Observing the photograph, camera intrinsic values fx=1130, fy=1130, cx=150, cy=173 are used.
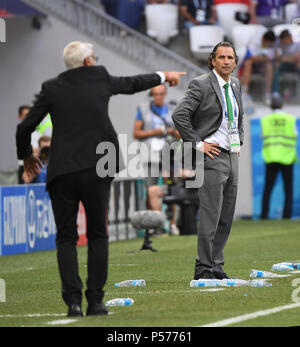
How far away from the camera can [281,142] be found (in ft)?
69.8

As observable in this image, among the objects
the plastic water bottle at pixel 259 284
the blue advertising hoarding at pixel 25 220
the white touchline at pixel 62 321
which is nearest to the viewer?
the white touchline at pixel 62 321

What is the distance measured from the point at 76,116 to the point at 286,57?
14.4m

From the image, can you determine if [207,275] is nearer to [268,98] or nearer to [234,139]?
[234,139]

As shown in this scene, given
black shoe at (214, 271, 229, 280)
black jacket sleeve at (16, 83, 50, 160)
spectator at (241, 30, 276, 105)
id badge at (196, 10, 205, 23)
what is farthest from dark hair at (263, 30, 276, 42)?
black jacket sleeve at (16, 83, 50, 160)

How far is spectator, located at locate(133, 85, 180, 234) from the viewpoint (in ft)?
56.7

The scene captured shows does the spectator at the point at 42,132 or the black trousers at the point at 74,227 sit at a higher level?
the spectator at the point at 42,132

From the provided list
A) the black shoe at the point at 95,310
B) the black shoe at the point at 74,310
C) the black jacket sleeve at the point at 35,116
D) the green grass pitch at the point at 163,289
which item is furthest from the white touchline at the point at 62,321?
the black jacket sleeve at the point at 35,116

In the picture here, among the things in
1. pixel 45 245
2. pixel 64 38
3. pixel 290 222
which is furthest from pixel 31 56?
pixel 45 245

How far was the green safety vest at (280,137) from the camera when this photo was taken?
21.2 meters

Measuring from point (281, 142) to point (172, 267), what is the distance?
9.49 metres

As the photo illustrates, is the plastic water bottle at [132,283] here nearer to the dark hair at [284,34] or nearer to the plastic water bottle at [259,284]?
the plastic water bottle at [259,284]

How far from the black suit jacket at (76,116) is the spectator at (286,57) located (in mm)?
14085

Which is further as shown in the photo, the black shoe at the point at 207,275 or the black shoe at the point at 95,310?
the black shoe at the point at 207,275
